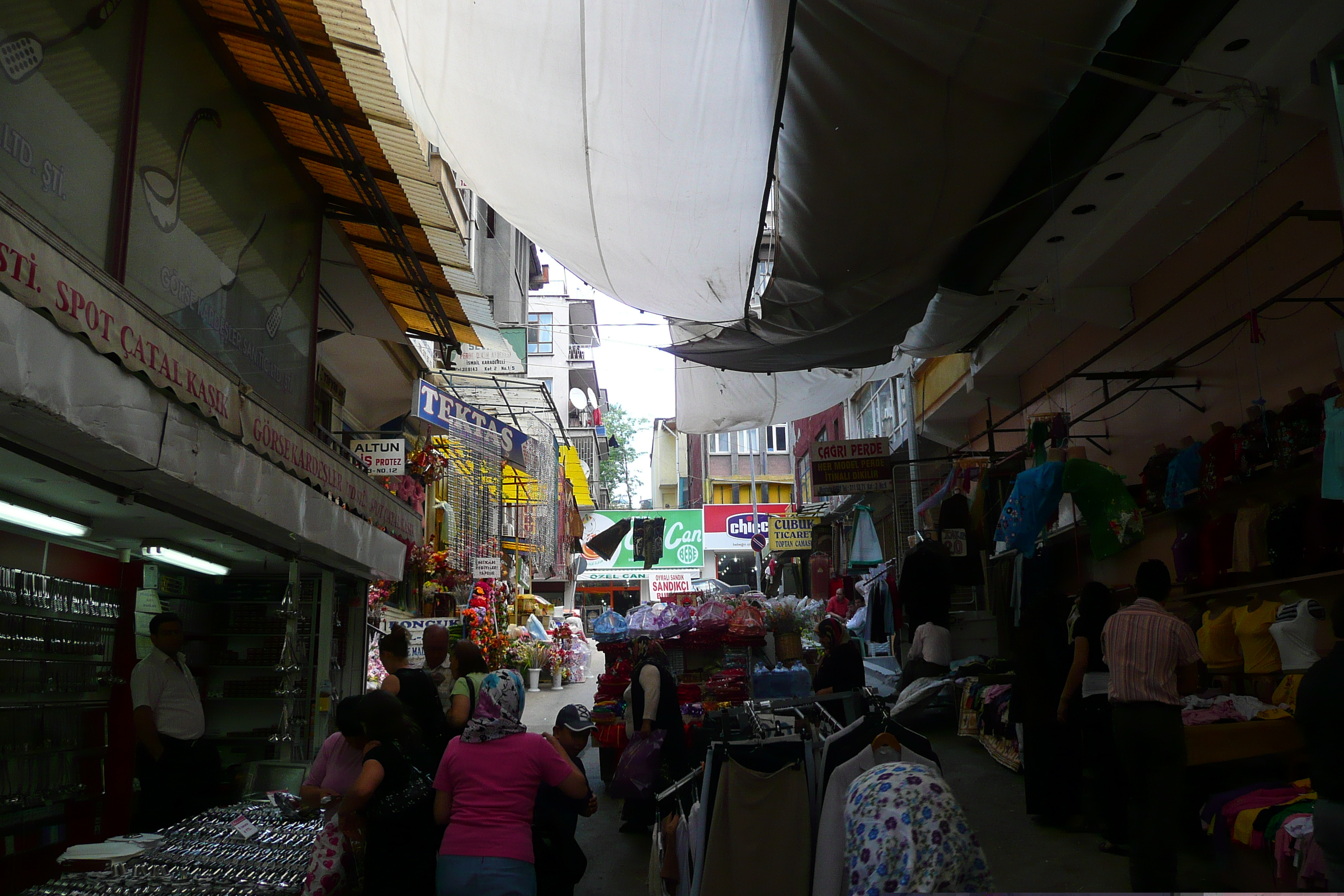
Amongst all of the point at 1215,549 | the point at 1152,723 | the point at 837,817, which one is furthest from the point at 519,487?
the point at 837,817

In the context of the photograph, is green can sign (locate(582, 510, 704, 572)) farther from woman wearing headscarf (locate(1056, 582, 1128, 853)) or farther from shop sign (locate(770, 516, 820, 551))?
woman wearing headscarf (locate(1056, 582, 1128, 853))

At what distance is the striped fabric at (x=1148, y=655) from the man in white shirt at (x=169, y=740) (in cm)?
580

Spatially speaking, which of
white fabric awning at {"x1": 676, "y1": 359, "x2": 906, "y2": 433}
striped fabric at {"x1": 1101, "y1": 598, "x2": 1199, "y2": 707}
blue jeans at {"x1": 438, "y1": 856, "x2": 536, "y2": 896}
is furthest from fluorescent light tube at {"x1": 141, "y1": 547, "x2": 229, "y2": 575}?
striped fabric at {"x1": 1101, "y1": 598, "x2": 1199, "y2": 707}

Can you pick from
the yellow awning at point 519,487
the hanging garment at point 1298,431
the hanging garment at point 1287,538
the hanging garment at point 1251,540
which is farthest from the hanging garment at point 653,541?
the hanging garment at point 1298,431

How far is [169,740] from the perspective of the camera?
636 cm

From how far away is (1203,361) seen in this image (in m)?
8.01

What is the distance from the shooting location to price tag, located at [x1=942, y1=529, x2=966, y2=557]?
1048 centimetres

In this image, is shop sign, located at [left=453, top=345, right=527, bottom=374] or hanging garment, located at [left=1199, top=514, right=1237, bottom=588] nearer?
hanging garment, located at [left=1199, top=514, right=1237, bottom=588]

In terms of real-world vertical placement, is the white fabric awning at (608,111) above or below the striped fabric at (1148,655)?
above

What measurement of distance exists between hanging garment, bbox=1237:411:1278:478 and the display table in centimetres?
179

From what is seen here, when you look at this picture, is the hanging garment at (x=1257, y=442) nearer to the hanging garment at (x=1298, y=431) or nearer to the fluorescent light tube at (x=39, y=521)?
the hanging garment at (x=1298, y=431)

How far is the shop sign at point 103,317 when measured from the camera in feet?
12.6

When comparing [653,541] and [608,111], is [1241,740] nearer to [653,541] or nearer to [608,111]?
[608,111]

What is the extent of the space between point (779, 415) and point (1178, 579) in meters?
5.77
